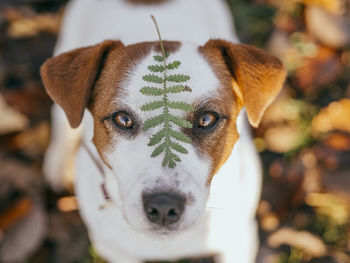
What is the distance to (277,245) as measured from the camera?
3393 mm

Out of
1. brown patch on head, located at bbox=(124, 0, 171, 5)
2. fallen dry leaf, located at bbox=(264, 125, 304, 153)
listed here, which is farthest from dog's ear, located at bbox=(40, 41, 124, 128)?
fallen dry leaf, located at bbox=(264, 125, 304, 153)

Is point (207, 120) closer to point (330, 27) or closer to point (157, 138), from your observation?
point (157, 138)

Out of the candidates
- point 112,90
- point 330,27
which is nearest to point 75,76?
point 112,90

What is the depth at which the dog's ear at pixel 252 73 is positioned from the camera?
2.30m

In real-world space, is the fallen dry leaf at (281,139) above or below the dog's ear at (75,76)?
below

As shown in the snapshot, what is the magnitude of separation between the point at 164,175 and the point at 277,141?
6.43 ft

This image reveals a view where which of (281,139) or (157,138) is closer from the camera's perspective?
(157,138)

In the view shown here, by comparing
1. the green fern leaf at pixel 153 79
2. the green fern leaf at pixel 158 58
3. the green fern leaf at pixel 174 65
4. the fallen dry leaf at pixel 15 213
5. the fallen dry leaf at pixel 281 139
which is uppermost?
the green fern leaf at pixel 158 58

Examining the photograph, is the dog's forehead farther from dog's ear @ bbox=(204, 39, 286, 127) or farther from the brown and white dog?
dog's ear @ bbox=(204, 39, 286, 127)

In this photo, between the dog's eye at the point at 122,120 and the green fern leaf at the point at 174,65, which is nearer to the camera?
the green fern leaf at the point at 174,65

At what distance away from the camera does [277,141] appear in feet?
12.2

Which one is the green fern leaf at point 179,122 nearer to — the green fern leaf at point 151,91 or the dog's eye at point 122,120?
the green fern leaf at point 151,91

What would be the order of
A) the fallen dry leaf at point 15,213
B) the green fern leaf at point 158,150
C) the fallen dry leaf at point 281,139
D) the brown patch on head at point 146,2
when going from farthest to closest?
the fallen dry leaf at point 281,139 < the fallen dry leaf at point 15,213 < the brown patch on head at point 146,2 < the green fern leaf at point 158,150

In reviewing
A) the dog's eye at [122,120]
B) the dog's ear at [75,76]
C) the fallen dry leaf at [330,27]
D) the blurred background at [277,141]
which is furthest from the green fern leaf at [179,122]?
the fallen dry leaf at [330,27]
